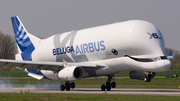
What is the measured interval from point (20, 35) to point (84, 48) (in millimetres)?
12976

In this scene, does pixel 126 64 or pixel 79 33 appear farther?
pixel 79 33

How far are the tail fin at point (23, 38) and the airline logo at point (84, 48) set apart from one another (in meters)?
6.26

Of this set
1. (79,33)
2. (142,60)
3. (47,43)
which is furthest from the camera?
(47,43)

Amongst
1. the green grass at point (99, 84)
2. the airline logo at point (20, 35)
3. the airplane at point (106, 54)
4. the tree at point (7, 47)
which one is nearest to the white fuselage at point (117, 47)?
the airplane at point (106, 54)

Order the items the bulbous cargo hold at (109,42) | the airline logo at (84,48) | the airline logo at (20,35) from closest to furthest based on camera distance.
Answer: the bulbous cargo hold at (109,42), the airline logo at (84,48), the airline logo at (20,35)

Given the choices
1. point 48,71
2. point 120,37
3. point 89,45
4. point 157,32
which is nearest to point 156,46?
point 157,32

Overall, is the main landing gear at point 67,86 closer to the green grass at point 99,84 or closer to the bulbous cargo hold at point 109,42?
the bulbous cargo hold at point 109,42

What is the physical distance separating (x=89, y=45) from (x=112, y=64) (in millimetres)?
3196

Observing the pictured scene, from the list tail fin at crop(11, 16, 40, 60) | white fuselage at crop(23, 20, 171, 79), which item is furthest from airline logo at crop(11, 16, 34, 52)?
white fuselage at crop(23, 20, 171, 79)

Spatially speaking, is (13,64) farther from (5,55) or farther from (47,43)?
(5,55)

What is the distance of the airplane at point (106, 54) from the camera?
2709cm

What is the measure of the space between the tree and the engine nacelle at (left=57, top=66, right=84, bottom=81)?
Result: 6434cm

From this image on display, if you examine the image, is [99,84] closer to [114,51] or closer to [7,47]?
[114,51]

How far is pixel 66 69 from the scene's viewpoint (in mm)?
29234
